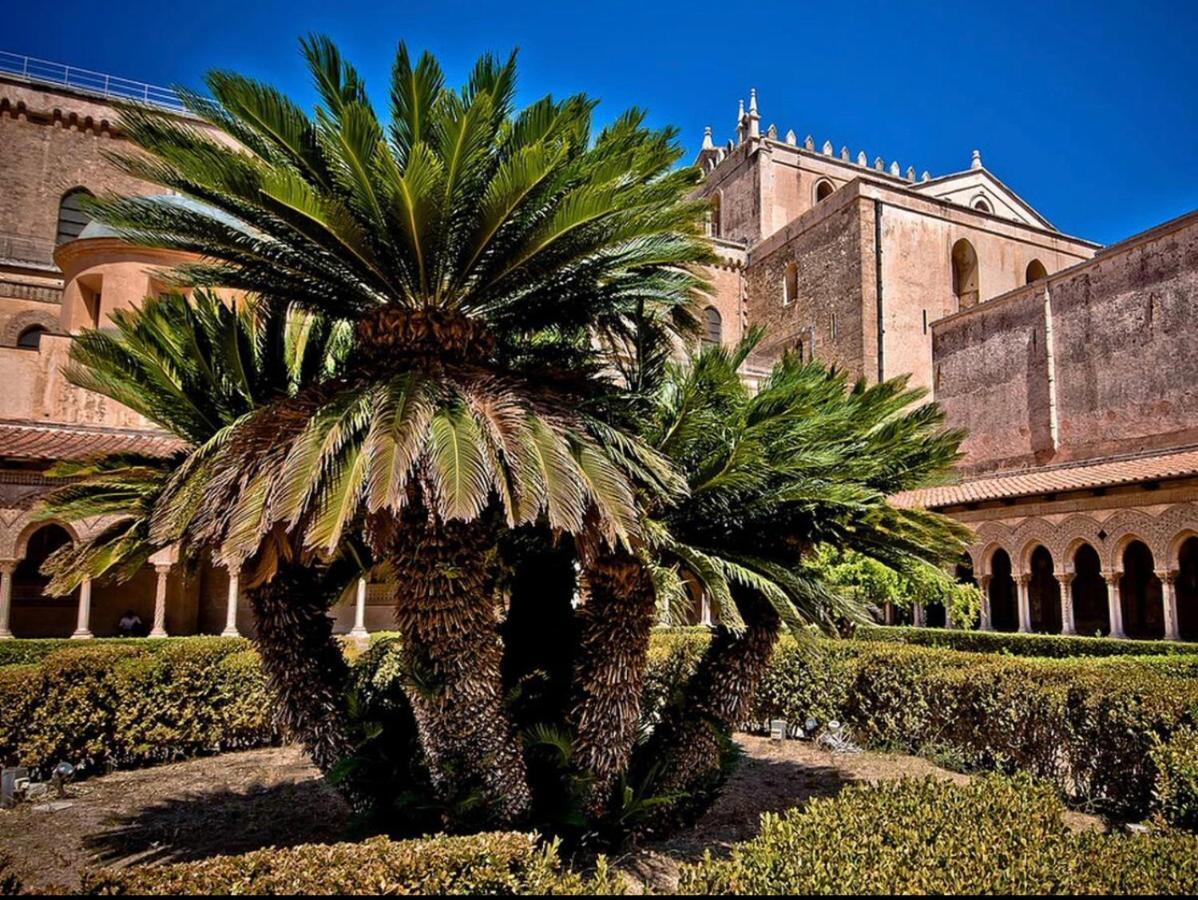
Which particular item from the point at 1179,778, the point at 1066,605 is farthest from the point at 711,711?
the point at 1066,605

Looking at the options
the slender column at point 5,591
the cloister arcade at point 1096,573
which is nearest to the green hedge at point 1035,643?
the cloister arcade at point 1096,573

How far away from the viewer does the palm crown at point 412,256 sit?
553cm

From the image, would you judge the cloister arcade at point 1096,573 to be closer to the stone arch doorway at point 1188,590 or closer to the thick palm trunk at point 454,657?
the stone arch doorway at point 1188,590

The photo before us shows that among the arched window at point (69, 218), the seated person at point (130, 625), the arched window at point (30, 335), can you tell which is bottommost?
the seated person at point (130, 625)

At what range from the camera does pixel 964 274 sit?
33.7m

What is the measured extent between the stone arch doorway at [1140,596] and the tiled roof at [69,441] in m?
22.1

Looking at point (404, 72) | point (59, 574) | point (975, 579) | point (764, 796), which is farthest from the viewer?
point (975, 579)

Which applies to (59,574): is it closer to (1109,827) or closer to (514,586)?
(514,586)

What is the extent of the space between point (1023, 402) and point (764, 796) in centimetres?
2065

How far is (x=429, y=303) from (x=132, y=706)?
659cm

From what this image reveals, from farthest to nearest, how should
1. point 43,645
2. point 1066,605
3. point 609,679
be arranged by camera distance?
1. point 1066,605
2. point 43,645
3. point 609,679

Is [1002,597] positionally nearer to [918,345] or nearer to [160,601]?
[918,345]

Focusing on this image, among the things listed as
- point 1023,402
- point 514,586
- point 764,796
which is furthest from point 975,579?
point 514,586

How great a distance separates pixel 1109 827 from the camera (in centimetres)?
756
